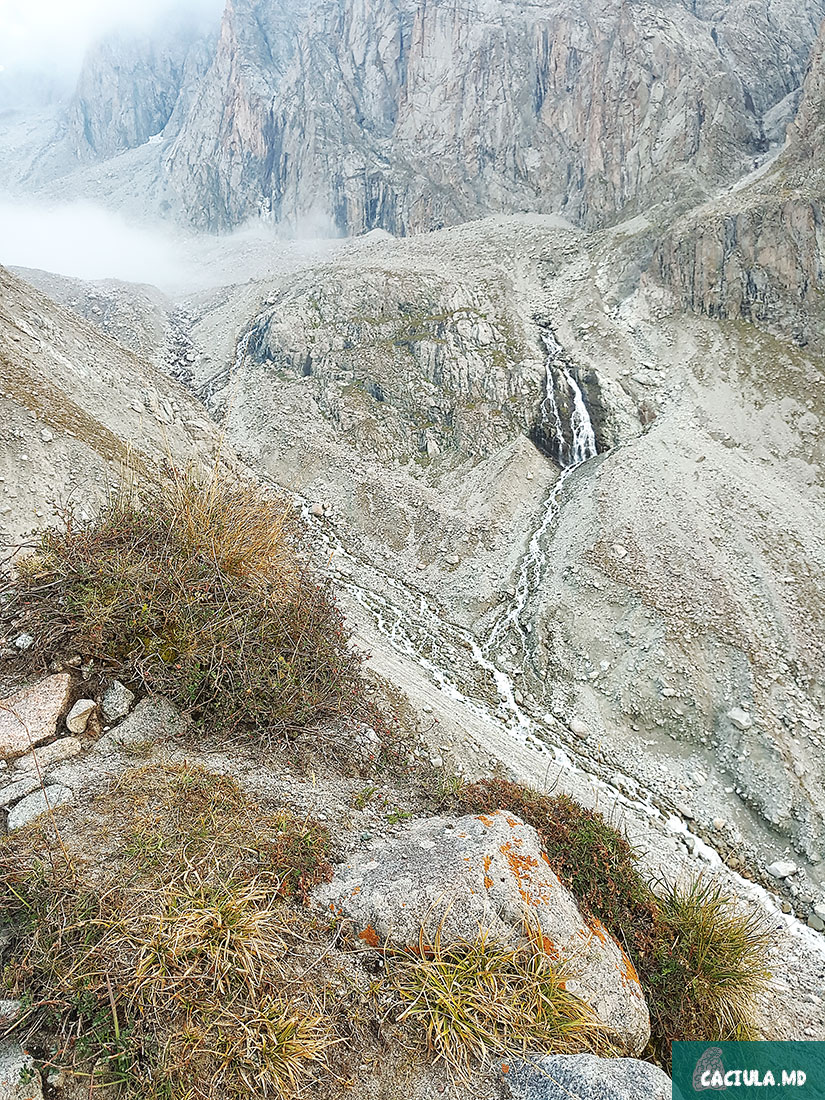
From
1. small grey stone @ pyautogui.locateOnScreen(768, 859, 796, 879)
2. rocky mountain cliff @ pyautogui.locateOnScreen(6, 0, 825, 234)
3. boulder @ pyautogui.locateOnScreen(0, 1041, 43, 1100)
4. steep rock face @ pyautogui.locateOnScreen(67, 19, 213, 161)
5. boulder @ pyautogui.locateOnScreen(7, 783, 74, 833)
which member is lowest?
small grey stone @ pyautogui.locateOnScreen(768, 859, 796, 879)

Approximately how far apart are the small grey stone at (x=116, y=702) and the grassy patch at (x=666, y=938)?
337cm

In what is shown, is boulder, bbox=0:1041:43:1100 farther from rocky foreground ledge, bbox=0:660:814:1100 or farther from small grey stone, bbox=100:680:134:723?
small grey stone, bbox=100:680:134:723

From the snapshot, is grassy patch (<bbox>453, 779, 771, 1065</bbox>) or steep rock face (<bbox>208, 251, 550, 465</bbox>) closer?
grassy patch (<bbox>453, 779, 771, 1065</bbox>)

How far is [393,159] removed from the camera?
234 ft

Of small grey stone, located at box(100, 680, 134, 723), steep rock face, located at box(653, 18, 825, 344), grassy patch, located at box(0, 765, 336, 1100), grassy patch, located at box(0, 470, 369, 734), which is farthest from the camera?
steep rock face, located at box(653, 18, 825, 344)

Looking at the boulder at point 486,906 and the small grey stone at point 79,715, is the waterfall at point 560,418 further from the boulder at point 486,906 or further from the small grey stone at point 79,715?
the small grey stone at point 79,715

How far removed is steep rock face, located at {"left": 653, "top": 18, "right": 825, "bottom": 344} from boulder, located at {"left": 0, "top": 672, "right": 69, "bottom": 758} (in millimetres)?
38445

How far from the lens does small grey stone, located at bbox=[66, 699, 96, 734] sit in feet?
16.0

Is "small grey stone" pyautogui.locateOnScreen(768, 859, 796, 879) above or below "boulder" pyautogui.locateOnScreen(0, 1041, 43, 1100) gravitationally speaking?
below

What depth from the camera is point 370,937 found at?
361cm

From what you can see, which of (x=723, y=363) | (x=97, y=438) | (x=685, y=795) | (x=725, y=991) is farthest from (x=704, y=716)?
(x=723, y=363)

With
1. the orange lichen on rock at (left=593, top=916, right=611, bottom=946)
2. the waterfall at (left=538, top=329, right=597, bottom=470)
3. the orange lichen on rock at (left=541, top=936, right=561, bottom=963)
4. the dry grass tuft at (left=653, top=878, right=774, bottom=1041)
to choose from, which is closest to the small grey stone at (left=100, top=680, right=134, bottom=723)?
the orange lichen on rock at (left=541, top=936, right=561, bottom=963)

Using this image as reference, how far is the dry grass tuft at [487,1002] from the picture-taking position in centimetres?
321

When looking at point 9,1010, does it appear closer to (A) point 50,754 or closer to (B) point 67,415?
(A) point 50,754
